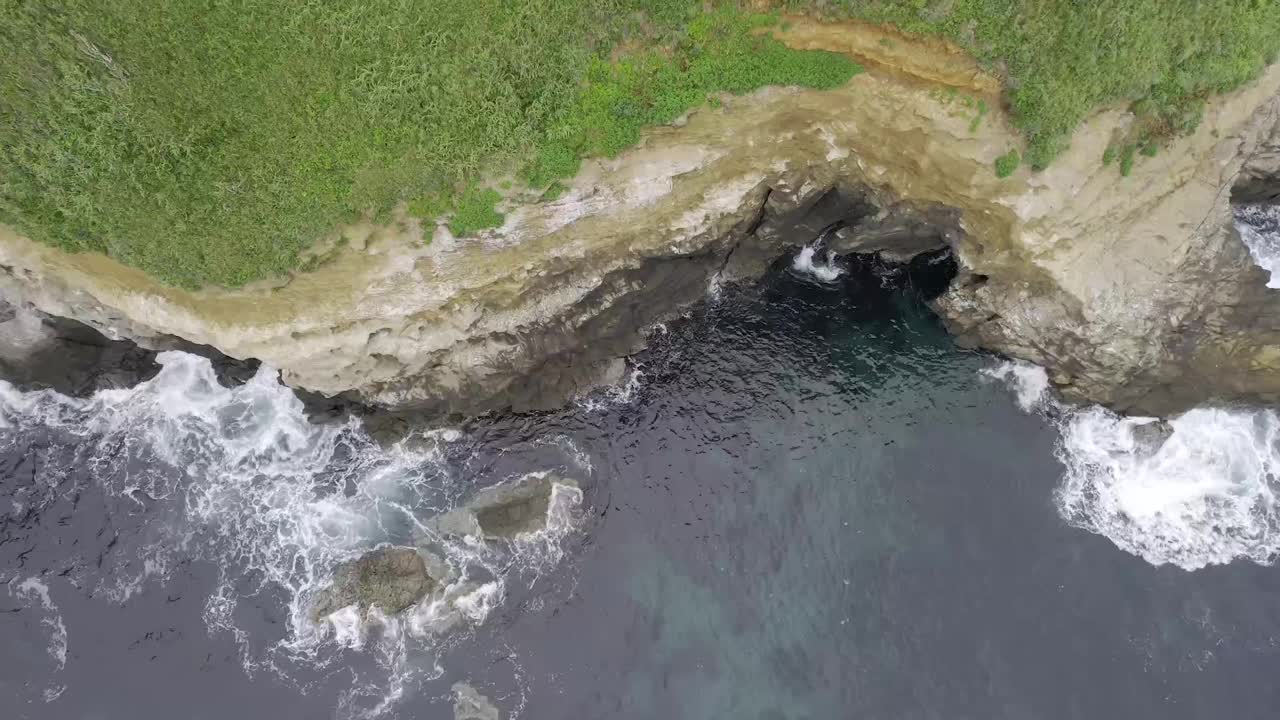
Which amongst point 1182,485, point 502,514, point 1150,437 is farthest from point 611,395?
point 1182,485

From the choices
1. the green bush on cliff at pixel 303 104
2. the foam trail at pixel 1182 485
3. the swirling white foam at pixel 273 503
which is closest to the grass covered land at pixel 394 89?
the green bush on cliff at pixel 303 104

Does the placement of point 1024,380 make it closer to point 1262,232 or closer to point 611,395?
point 1262,232

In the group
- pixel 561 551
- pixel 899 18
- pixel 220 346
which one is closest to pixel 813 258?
pixel 899 18

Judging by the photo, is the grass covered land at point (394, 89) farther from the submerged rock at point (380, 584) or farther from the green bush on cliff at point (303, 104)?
the submerged rock at point (380, 584)

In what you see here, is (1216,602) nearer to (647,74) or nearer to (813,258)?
(813,258)

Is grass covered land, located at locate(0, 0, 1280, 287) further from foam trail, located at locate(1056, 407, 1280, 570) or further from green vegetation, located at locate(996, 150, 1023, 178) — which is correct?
foam trail, located at locate(1056, 407, 1280, 570)
